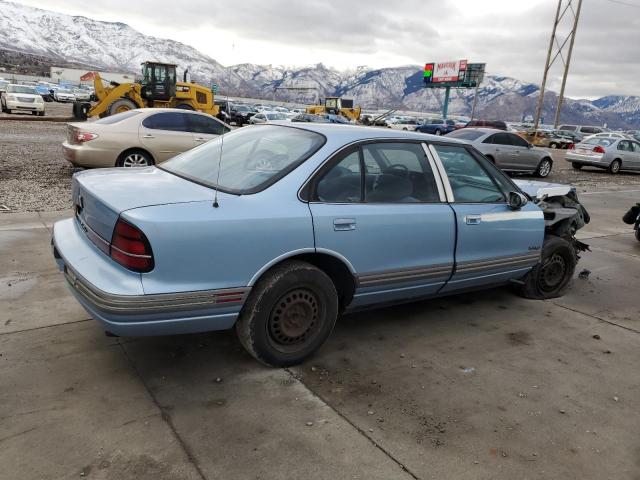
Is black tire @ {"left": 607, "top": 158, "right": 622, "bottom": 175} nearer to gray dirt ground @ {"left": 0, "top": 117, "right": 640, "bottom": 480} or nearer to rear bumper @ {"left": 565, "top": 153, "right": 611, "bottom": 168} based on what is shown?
rear bumper @ {"left": 565, "top": 153, "right": 611, "bottom": 168}

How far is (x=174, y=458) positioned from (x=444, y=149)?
2939 millimetres

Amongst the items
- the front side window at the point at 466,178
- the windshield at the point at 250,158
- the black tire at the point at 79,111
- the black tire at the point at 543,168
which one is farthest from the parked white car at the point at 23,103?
the front side window at the point at 466,178

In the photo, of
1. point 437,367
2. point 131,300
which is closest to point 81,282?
point 131,300

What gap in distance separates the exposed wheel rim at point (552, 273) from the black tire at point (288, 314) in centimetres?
263

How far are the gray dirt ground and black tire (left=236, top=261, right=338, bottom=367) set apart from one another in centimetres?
15

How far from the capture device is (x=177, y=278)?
9.29 feet

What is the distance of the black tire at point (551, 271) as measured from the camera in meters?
5.04

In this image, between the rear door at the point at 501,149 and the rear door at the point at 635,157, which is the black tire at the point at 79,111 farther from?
the rear door at the point at 635,157

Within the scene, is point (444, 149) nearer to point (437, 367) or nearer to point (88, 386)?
point (437, 367)

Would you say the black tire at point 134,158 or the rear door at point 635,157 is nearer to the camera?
the black tire at point 134,158

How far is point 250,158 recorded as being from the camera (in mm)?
3684

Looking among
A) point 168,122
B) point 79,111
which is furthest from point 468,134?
point 79,111

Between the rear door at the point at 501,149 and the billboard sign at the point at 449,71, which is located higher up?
the billboard sign at the point at 449,71

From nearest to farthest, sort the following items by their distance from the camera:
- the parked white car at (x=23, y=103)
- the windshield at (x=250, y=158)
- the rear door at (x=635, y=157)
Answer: the windshield at (x=250, y=158) → the rear door at (x=635, y=157) → the parked white car at (x=23, y=103)
